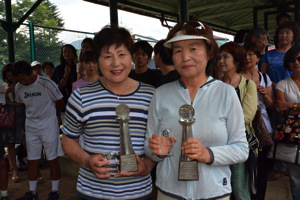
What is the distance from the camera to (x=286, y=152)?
2816 millimetres

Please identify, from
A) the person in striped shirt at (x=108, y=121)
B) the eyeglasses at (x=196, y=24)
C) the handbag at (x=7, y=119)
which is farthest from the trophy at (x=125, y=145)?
the handbag at (x=7, y=119)

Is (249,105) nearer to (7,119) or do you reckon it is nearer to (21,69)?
(21,69)

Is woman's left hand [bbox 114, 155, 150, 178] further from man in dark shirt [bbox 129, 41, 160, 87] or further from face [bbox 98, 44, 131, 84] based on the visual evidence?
man in dark shirt [bbox 129, 41, 160, 87]

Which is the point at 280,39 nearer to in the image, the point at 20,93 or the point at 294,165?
the point at 294,165

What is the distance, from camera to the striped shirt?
160 centimetres

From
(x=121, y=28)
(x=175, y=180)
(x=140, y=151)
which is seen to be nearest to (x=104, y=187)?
(x=140, y=151)

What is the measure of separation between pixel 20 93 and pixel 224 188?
3.61m

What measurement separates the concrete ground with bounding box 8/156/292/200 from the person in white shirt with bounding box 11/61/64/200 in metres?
0.40

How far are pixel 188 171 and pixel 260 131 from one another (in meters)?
1.69

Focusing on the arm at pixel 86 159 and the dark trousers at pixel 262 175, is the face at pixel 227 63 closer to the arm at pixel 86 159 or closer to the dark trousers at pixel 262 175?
the dark trousers at pixel 262 175

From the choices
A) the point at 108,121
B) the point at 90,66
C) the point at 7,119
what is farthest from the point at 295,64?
the point at 7,119

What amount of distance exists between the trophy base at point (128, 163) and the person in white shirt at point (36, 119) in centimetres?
295

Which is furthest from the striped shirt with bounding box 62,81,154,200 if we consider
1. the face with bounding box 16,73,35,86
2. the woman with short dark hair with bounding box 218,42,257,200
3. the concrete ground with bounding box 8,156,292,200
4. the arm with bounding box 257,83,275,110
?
the face with bounding box 16,73,35,86

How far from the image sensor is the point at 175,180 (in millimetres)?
1518
